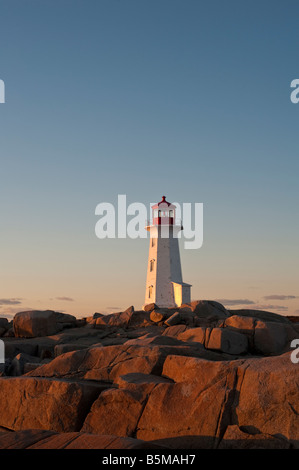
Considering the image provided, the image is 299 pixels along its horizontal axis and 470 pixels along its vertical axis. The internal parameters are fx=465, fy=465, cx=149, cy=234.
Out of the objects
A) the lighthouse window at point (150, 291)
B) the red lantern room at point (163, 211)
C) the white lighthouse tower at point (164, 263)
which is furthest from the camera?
the red lantern room at point (163, 211)

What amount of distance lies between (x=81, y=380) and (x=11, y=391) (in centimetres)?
147

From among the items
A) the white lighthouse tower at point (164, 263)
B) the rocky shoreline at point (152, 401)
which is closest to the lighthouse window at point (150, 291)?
the white lighthouse tower at point (164, 263)

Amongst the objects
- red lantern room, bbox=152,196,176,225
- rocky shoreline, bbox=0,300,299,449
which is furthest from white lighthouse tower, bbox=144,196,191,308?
rocky shoreline, bbox=0,300,299,449

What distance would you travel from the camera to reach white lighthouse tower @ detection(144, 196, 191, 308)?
38.7 meters

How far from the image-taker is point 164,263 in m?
39.4

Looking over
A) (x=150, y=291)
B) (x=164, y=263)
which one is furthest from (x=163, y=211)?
(x=150, y=291)

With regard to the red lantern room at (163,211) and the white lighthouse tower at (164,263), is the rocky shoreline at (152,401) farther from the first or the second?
the red lantern room at (163,211)

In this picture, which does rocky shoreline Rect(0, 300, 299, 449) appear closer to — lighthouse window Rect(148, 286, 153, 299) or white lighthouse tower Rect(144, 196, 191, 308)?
white lighthouse tower Rect(144, 196, 191, 308)

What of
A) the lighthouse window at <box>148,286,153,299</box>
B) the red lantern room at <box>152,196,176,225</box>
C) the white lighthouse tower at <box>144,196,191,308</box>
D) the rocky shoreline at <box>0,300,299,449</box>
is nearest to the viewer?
the rocky shoreline at <box>0,300,299,449</box>

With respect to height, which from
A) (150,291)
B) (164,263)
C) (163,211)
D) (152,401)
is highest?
(163,211)

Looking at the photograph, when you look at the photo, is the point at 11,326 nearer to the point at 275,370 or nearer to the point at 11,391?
the point at 11,391

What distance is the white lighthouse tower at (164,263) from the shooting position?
38713mm

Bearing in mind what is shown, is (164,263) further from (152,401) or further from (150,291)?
(152,401)

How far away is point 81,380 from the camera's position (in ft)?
33.2
